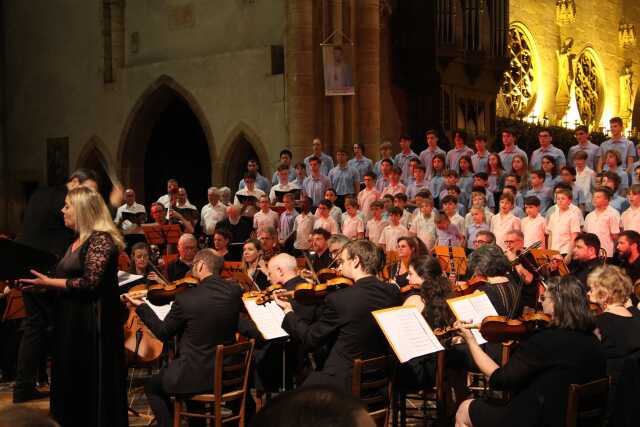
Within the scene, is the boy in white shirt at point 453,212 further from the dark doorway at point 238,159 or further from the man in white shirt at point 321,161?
the dark doorway at point 238,159

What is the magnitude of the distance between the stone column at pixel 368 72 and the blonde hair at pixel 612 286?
35.9ft

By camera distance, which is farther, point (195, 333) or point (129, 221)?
point (129, 221)

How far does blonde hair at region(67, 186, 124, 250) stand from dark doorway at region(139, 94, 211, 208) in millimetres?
14308

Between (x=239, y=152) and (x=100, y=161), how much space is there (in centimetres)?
389

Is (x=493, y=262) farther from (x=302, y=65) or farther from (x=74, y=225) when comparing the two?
(x=302, y=65)

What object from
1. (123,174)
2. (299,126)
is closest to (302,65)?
(299,126)

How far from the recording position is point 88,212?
5.04 m

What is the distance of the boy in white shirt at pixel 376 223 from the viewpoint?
11.8 meters

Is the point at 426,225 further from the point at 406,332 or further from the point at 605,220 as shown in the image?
the point at 406,332

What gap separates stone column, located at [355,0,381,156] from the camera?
52.6ft

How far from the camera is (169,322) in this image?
5684 millimetres

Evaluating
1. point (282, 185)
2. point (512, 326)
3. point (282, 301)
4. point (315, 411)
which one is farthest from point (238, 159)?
point (315, 411)

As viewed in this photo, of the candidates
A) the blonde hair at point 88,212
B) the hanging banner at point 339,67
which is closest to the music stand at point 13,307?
the blonde hair at point 88,212

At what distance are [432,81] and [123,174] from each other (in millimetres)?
6637
